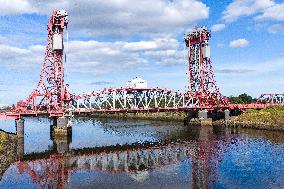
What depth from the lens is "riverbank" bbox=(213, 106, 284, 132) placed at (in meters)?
104

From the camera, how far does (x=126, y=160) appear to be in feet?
210

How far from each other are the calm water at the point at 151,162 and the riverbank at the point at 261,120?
522 inches

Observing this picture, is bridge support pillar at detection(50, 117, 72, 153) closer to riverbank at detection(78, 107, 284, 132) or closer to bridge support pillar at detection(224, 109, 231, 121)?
riverbank at detection(78, 107, 284, 132)

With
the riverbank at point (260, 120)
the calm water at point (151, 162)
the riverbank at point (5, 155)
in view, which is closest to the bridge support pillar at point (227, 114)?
the riverbank at point (260, 120)

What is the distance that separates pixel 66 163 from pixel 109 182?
15.1 m

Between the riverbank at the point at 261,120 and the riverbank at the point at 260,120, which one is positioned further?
the riverbank at the point at 260,120

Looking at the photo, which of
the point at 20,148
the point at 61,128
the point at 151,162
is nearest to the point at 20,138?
the point at 61,128

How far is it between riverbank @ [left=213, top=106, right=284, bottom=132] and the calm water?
13.3 metres

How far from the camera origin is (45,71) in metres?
98.9

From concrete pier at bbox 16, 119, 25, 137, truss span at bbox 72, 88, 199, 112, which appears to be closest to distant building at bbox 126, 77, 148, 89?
truss span at bbox 72, 88, 199, 112

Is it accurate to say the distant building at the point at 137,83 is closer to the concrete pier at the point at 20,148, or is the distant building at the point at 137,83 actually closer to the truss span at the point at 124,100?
the truss span at the point at 124,100

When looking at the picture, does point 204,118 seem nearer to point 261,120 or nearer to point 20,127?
point 261,120

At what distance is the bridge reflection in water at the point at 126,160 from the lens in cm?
5062

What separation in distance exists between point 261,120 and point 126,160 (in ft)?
196
